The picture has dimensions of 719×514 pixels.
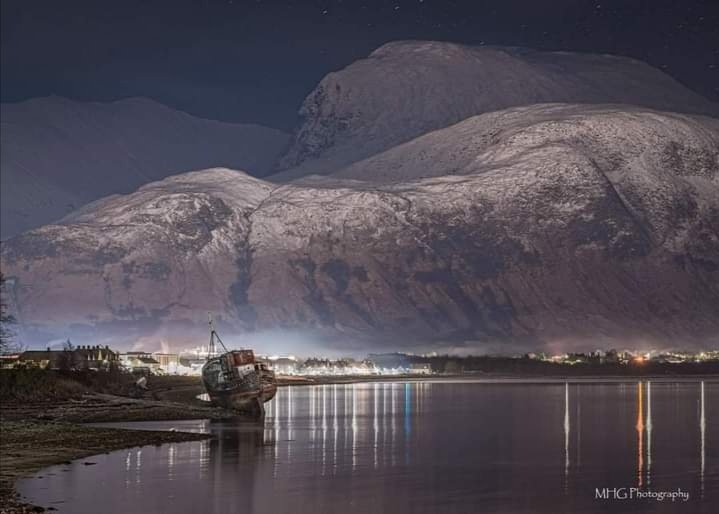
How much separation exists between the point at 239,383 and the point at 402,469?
5906 centimetres

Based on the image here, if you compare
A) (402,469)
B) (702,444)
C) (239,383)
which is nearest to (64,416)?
(239,383)

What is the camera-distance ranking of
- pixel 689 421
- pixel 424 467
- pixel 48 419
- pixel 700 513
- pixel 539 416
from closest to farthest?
1. pixel 700 513
2. pixel 424 467
3. pixel 48 419
4. pixel 689 421
5. pixel 539 416

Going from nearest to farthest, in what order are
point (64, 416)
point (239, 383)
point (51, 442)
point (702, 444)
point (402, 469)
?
1. point (402, 469)
2. point (51, 442)
3. point (702, 444)
4. point (64, 416)
5. point (239, 383)

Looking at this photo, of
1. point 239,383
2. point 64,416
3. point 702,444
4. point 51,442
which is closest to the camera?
point 51,442

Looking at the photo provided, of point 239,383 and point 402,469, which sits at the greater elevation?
point 239,383

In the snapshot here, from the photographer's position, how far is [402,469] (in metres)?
80.1

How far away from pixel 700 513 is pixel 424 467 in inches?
958

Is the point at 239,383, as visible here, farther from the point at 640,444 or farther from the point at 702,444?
the point at 702,444

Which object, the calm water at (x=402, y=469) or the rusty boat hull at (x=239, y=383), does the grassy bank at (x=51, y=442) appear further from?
the rusty boat hull at (x=239, y=383)

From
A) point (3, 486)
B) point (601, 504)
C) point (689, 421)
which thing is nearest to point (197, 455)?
point (3, 486)

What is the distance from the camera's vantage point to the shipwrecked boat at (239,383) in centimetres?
13462

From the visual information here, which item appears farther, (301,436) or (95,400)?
(95,400)

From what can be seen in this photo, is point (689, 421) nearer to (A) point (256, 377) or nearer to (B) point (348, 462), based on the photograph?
(A) point (256, 377)

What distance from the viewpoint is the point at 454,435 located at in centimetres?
11112
